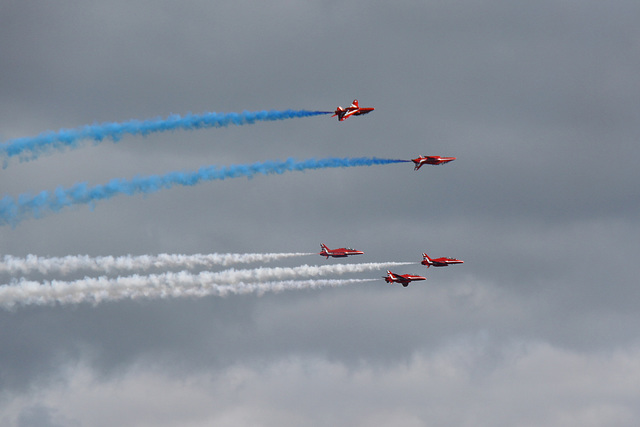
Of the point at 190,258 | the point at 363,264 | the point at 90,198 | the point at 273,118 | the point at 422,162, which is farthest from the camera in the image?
the point at 363,264

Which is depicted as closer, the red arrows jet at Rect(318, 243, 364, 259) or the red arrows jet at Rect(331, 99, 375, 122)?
the red arrows jet at Rect(331, 99, 375, 122)

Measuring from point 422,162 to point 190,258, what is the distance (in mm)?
29893

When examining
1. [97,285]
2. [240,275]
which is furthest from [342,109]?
[97,285]

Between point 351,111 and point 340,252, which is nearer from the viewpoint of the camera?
point 351,111

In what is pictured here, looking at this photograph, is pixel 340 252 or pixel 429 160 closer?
pixel 429 160

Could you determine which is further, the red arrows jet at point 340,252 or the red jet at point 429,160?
the red arrows jet at point 340,252

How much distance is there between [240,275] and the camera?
5719 inches

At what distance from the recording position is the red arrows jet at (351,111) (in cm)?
14200

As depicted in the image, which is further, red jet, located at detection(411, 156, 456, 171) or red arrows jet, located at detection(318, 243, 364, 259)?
red arrows jet, located at detection(318, 243, 364, 259)

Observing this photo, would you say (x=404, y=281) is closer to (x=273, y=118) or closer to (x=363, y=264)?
(x=363, y=264)

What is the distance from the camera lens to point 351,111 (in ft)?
470

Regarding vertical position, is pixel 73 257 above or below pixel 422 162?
below

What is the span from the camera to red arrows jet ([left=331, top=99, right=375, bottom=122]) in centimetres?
14200

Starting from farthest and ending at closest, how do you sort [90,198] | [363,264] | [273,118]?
[363,264] → [273,118] → [90,198]
